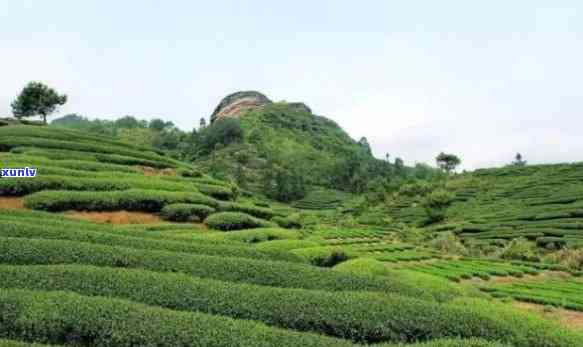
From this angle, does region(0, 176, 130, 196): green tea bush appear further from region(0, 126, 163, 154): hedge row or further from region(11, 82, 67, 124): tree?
region(11, 82, 67, 124): tree

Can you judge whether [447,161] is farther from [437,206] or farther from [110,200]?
[110,200]

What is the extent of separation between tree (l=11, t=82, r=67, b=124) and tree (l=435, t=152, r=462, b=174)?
11786cm

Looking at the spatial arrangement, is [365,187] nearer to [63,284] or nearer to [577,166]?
[577,166]

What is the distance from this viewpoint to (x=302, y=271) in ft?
44.8

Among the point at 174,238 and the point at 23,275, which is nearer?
→ the point at 23,275

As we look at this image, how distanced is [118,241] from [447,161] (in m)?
142

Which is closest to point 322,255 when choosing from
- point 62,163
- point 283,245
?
point 283,245

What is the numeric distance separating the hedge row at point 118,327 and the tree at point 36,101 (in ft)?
209

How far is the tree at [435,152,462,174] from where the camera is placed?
470 ft

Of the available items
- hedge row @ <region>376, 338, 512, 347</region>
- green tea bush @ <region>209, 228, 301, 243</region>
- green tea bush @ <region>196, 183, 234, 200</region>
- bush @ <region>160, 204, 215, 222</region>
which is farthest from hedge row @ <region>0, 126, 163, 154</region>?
hedge row @ <region>376, 338, 512, 347</region>

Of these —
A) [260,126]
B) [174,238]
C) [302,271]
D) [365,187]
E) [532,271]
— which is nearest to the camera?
[302,271]

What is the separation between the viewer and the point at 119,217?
26.7 m

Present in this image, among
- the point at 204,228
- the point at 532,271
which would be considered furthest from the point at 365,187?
the point at 204,228

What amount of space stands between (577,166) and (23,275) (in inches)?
4267
